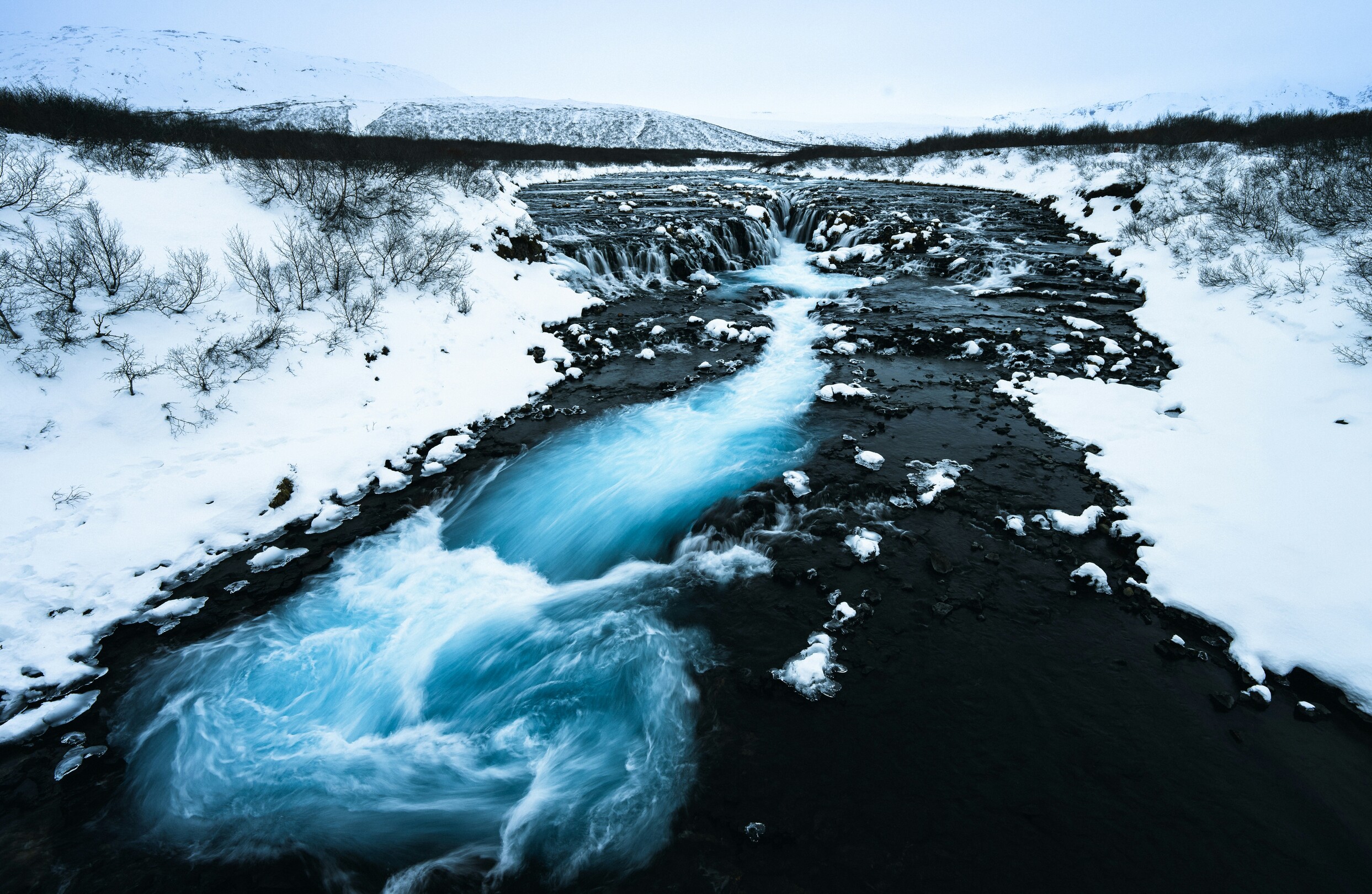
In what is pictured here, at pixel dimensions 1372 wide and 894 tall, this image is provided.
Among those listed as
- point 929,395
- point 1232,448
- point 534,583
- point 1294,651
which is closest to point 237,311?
point 534,583

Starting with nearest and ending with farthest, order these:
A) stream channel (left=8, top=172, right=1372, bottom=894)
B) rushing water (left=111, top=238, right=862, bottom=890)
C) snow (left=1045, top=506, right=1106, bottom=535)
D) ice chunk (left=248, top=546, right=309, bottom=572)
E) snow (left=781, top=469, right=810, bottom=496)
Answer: stream channel (left=8, top=172, right=1372, bottom=894)
rushing water (left=111, top=238, right=862, bottom=890)
snow (left=1045, top=506, right=1106, bottom=535)
ice chunk (left=248, top=546, right=309, bottom=572)
snow (left=781, top=469, right=810, bottom=496)

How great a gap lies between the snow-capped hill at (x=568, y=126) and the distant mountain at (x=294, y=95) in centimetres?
43

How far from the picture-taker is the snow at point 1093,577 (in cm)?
599

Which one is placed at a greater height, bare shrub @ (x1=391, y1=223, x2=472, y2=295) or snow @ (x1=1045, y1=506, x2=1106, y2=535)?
bare shrub @ (x1=391, y1=223, x2=472, y2=295)

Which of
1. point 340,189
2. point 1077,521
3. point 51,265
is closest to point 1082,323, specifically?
point 1077,521

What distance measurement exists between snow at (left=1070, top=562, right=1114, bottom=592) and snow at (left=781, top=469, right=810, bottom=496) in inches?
129

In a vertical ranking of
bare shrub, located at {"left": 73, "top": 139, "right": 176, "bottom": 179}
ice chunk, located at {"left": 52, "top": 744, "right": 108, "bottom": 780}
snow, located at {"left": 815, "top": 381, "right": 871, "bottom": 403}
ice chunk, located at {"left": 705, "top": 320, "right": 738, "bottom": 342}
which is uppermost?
bare shrub, located at {"left": 73, "top": 139, "right": 176, "bottom": 179}

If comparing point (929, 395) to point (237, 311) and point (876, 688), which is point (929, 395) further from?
point (237, 311)

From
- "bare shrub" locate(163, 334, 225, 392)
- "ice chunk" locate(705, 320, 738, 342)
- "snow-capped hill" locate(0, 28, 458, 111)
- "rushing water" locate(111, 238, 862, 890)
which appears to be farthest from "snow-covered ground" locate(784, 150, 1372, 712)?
"snow-capped hill" locate(0, 28, 458, 111)

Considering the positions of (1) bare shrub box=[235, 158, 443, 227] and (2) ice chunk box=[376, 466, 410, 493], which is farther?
(1) bare shrub box=[235, 158, 443, 227]

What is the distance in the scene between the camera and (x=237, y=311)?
10102 mm

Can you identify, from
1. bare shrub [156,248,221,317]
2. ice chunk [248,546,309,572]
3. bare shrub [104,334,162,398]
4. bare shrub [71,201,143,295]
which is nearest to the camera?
ice chunk [248,546,309,572]

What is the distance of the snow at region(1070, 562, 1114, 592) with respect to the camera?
19.7 ft

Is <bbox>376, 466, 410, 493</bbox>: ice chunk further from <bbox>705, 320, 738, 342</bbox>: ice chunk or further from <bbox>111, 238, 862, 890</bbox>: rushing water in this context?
<bbox>705, 320, 738, 342</bbox>: ice chunk
